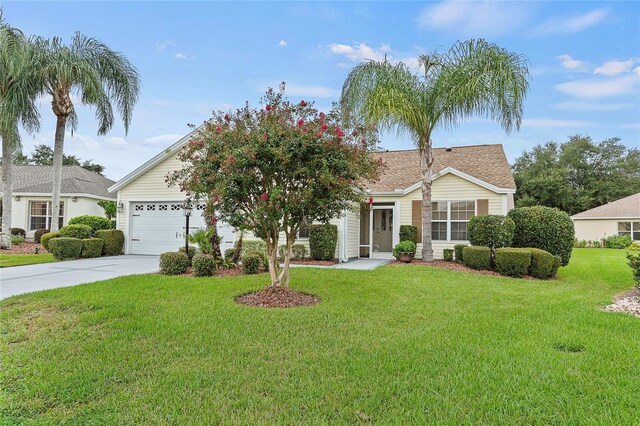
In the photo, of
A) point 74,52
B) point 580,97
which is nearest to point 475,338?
point 580,97

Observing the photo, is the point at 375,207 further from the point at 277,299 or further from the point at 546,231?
the point at 277,299

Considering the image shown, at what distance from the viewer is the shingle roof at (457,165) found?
14.0 meters

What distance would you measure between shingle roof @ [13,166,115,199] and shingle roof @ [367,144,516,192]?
52.7 ft

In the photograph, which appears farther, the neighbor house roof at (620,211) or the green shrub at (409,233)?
the neighbor house roof at (620,211)

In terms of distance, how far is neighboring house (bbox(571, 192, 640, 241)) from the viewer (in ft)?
81.1

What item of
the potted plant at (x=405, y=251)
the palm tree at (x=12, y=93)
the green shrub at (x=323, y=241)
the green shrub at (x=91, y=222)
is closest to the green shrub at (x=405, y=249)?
the potted plant at (x=405, y=251)

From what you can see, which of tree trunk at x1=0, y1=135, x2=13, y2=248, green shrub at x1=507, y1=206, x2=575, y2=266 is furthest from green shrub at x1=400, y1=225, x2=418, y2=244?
tree trunk at x1=0, y1=135, x2=13, y2=248

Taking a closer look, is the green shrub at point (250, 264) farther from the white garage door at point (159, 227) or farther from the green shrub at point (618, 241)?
the green shrub at point (618, 241)

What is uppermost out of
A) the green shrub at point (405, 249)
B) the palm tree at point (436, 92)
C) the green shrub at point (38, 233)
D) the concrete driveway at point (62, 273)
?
the palm tree at point (436, 92)

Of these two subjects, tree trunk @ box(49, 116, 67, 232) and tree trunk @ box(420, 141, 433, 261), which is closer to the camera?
tree trunk @ box(420, 141, 433, 261)

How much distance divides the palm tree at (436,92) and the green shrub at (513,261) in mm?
2365

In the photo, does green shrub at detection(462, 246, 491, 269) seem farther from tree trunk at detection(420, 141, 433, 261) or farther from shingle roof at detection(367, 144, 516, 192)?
shingle roof at detection(367, 144, 516, 192)

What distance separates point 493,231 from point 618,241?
19768 mm

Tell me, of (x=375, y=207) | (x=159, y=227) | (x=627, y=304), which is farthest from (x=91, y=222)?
(x=627, y=304)
